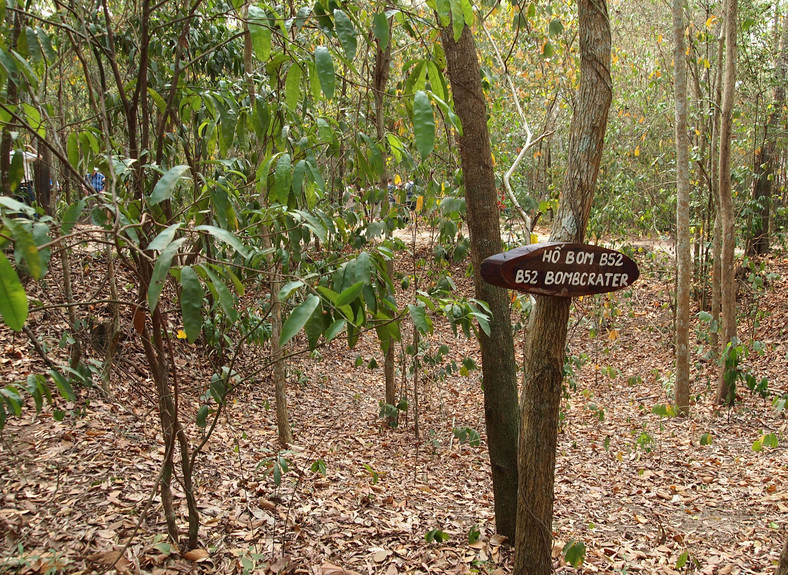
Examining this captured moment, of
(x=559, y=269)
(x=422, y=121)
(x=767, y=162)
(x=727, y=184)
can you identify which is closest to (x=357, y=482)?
(x=559, y=269)

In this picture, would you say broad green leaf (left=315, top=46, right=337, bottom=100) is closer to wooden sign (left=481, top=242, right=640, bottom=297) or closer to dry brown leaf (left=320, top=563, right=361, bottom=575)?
wooden sign (left=481, top=242, right=640, bottom=297)

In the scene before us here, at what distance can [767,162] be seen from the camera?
9.62 metres

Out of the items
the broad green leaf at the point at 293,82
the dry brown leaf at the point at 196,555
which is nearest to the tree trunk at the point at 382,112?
the dry brown leaf at the point at 196,555

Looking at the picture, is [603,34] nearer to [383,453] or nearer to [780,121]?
[383,453]

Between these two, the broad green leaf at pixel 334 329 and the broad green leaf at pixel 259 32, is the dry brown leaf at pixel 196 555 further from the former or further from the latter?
the broad green leaf at pixel 259 32

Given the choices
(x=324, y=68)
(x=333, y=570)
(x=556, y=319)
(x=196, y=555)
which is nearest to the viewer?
(x=324, y=68)

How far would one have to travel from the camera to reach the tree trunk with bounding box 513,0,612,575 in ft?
8.17

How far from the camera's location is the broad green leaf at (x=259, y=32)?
74.6 inches

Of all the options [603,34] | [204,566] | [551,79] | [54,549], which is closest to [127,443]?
[54,549]

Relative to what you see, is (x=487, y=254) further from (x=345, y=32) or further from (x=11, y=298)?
(x=11, y=298)

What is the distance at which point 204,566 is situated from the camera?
9.36ft

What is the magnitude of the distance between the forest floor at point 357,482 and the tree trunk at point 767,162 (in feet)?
9.05

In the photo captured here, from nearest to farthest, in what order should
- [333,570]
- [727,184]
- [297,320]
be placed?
[297,320] < [333,570] < [727,184]

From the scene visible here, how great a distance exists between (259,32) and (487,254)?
185 centimetres
